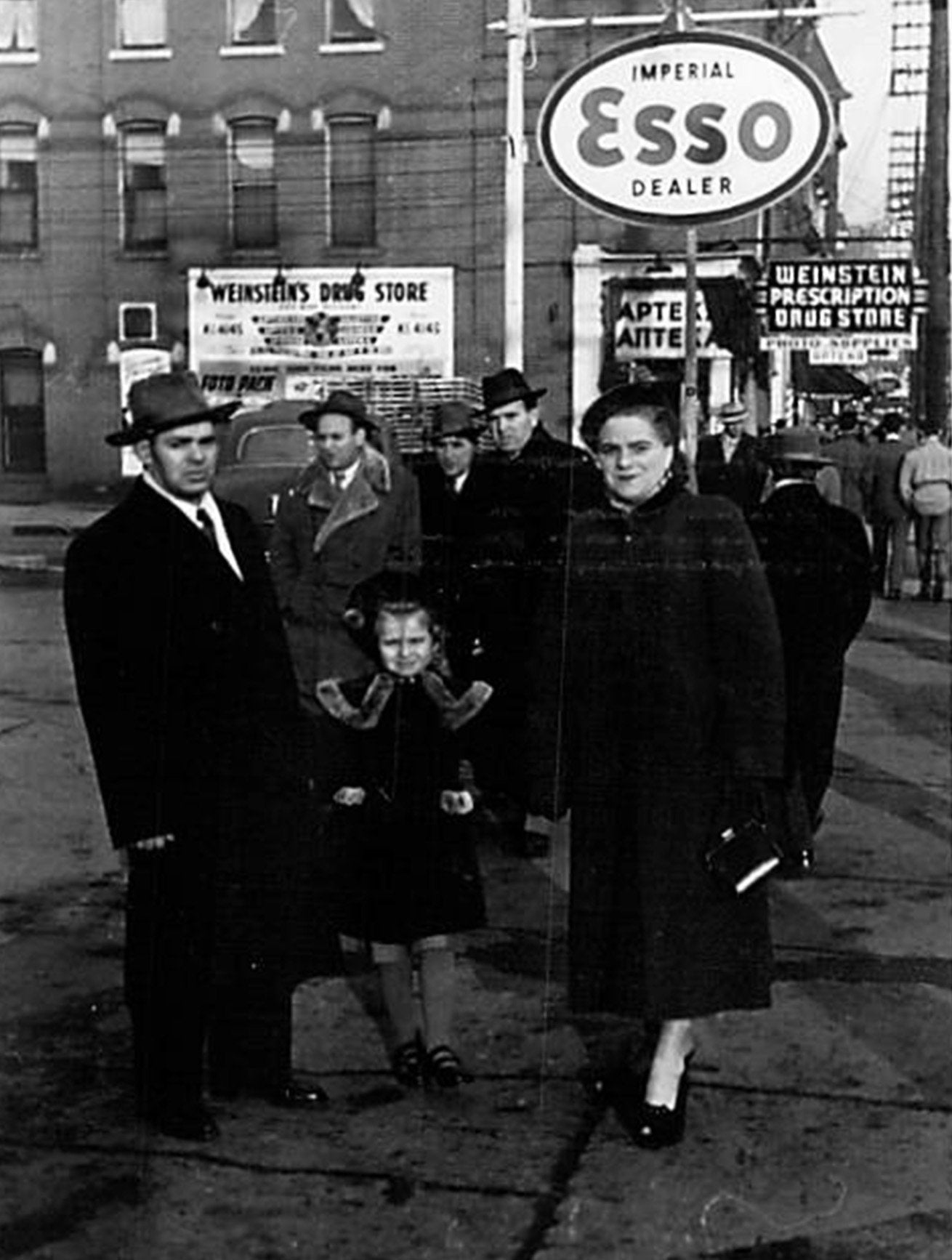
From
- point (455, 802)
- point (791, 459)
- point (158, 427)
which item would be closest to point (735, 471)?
point (791, 459)

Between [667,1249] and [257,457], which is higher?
[257,457]

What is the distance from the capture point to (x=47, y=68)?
116 inches

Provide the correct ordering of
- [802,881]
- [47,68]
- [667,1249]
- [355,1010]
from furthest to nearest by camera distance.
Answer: [802,881]
[355,1010]
[667,1249]
[47,68]

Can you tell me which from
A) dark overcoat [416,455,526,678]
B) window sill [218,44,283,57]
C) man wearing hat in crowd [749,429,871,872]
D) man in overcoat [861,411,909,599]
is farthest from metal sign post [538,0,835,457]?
man in overcoat [861,411,909,599]

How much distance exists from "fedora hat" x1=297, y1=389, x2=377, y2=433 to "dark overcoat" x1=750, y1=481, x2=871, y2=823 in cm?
144

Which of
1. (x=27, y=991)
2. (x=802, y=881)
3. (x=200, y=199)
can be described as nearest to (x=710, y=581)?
(x=200, y=199)

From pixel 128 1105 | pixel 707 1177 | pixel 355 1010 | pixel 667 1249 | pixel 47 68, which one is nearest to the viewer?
pixel 47 68

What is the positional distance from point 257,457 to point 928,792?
306 centimetres

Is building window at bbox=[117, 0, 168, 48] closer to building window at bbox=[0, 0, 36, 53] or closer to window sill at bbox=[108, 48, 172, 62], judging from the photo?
window sill at bbox=[108, 48, 172, 62]

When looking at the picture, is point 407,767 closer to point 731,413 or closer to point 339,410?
point 339,410

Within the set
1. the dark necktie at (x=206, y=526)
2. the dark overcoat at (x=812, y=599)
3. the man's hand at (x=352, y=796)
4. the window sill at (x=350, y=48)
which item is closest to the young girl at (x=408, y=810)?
the man's hand at (x=352, y=796)

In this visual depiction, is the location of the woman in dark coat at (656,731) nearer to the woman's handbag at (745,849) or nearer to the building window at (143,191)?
the woman's handbag at (745,849)

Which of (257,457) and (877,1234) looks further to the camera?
(257,457)

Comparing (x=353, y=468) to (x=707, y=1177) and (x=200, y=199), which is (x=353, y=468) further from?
(x=707, y=1177)
